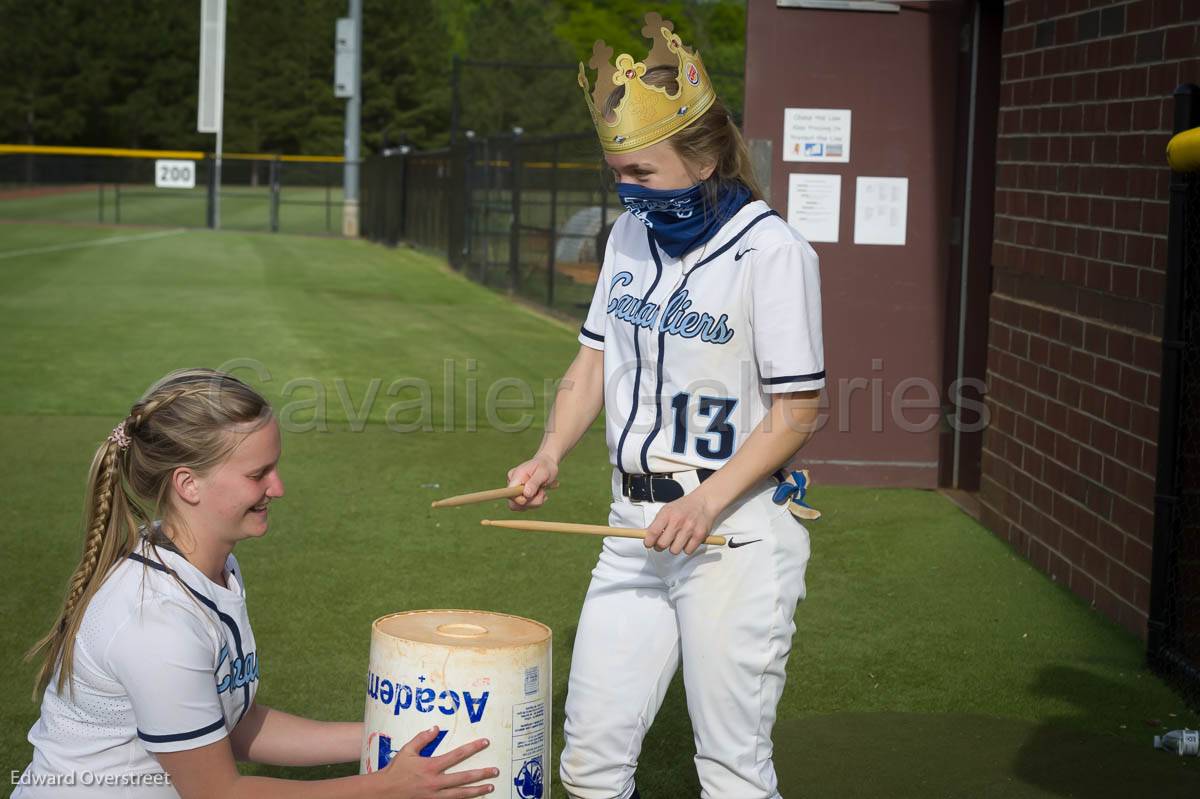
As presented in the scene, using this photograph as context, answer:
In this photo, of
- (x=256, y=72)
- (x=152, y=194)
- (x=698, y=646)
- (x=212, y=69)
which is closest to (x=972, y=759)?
(x=698, y=646)

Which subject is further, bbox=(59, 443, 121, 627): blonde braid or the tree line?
the tree line

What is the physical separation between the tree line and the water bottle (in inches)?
2495

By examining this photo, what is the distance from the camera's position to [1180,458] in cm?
515

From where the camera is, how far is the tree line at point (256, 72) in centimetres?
6988

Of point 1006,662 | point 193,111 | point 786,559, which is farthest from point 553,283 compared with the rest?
point 193,111

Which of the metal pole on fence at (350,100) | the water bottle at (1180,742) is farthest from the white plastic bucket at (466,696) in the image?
the metal pole on fence at (350,100)

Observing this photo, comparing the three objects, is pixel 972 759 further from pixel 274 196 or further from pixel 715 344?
pixel 274 196

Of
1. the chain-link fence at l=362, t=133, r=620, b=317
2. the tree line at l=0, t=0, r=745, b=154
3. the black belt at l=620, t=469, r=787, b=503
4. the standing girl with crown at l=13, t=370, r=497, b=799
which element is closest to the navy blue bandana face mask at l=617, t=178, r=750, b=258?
the black belt at l=620, t=469, r=787, b=503

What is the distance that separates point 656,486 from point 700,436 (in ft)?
0.47

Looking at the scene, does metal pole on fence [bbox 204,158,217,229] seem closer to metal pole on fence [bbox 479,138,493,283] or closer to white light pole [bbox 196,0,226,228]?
white light pole [bbox 196,0,226,228]

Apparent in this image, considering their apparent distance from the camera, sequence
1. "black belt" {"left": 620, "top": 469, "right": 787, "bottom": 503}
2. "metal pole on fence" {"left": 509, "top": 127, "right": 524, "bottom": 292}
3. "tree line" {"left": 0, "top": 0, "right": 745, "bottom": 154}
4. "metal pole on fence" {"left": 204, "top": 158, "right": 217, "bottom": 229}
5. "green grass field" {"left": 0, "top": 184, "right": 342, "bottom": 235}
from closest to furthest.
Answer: "black belt" {"left": 620, "top": 469, "right": 787, "bottom": 503} < "metal pole on fence" {"left": 509, "top": 127, "right": 524, "bottom": 292} < "metal pole on fence" {"left": 204, "top": 158, "right": 217, "bottom": 229} < "green grass field" {"left": 0, "top": 184, "right": 342, "bottom": 235} < "tree line" {"left": 0, "top": 0, "right": 745, "bottom": 154}

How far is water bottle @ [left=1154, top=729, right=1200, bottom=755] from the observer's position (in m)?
4.44

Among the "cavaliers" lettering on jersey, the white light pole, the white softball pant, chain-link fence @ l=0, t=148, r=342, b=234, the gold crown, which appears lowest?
the white softball pant

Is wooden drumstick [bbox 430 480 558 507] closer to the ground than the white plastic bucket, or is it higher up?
higher up
